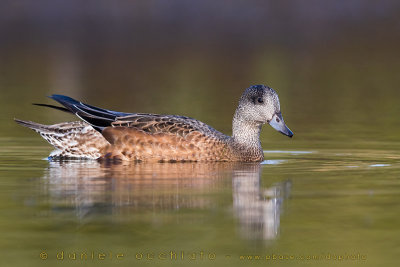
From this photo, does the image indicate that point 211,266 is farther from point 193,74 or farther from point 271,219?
point 193,74

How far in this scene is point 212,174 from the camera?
11.7 meters

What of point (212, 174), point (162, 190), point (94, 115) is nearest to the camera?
point (162, 190)

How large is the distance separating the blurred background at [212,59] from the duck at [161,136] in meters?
1.45

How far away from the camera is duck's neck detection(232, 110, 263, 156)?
13008 millimetres

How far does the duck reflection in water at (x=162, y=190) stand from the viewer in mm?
9336

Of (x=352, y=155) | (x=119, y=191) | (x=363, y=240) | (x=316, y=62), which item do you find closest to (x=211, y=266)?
(x=363, y=240)

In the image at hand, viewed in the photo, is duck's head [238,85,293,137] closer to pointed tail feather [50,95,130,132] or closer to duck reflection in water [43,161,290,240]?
duck reflection in water [43,161,290,240]

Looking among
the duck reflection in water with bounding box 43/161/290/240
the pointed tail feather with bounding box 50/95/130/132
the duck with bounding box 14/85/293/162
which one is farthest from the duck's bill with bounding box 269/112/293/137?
the pointed tail feather with bounding box 50/95/130/132

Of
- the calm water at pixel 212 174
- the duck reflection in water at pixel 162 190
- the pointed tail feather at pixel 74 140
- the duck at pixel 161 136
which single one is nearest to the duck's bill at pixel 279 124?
the duck at pixel 161 136

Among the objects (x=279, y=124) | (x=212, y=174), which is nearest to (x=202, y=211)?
(x=212, y=174)

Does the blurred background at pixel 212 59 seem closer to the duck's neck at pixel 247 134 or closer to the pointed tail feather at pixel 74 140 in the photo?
the duck's neck at pixel 247 134

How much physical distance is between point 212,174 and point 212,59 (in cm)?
2253

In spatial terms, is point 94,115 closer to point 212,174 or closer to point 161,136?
point 161,136

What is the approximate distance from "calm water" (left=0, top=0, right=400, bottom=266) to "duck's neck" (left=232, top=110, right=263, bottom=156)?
0.36 m
